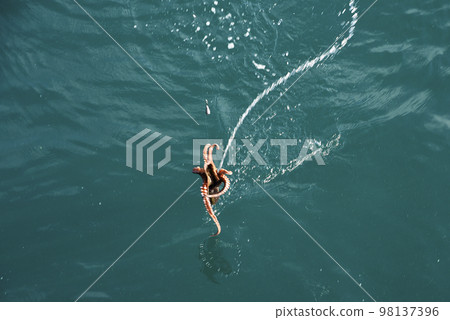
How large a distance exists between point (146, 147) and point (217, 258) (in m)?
5.71

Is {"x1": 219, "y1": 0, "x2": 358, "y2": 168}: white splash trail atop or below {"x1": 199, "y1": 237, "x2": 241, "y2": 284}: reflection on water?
atop

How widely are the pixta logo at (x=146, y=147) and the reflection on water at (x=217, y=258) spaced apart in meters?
4.02

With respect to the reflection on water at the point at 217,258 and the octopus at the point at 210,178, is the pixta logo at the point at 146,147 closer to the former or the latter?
the reflection on water at the point at 217,258

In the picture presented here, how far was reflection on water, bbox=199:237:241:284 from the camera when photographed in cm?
2362

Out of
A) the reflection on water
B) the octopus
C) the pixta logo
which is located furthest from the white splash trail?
the octopus

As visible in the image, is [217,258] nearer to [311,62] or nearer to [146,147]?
[146,147]

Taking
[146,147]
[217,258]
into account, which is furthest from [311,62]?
[217,258]

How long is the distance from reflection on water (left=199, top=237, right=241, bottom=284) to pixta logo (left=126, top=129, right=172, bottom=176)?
13.2 ft

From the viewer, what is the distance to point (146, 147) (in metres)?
25.8

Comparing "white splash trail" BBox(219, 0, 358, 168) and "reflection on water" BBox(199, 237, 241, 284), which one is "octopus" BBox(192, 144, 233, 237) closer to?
"reflection on water" BBox(199, 237, 241, 284)

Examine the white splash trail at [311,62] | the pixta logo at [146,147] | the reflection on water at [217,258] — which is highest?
the white splash trail at [311,62]

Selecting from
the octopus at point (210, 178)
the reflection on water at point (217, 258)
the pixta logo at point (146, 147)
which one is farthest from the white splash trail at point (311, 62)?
the octopus at point (210, 178)

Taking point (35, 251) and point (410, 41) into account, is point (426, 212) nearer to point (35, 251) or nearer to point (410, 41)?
point (410, 41)

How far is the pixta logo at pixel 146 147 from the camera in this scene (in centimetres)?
2558
